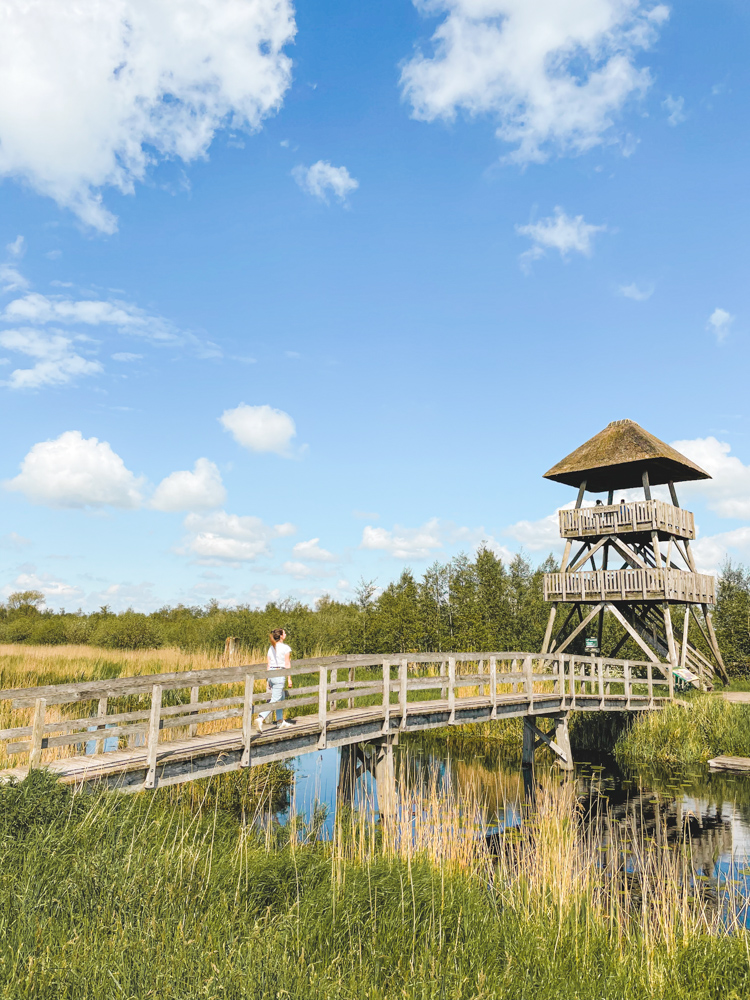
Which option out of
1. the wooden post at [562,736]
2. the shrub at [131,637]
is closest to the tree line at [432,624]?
the shrub at [131,637]

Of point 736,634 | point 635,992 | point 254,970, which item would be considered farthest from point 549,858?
point 736,634

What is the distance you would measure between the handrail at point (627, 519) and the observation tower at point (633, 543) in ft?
0.12

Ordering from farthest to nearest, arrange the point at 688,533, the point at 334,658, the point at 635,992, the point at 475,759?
1. the point at 688,533
2. the point at 475,759
3. the point at 334,658
4. the point at 635,992

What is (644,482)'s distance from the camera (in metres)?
26.6

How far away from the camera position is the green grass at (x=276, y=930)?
5191mm

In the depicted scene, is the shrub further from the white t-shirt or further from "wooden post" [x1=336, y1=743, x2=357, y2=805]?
the white t-shirt

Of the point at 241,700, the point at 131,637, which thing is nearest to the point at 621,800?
the point at 241,700

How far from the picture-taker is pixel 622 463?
26484 millimetres

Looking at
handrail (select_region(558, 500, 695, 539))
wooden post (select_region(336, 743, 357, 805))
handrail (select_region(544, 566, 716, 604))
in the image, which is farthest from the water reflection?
handrail (select_region(558, 500, 695, 539))

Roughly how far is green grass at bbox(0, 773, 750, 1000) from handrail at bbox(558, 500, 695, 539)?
19346mm

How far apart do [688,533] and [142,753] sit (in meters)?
24.2

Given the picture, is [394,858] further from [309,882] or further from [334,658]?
[334,658]

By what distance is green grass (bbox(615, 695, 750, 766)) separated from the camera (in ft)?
63.4

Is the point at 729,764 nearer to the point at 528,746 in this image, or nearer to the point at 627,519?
the point at 528,746
